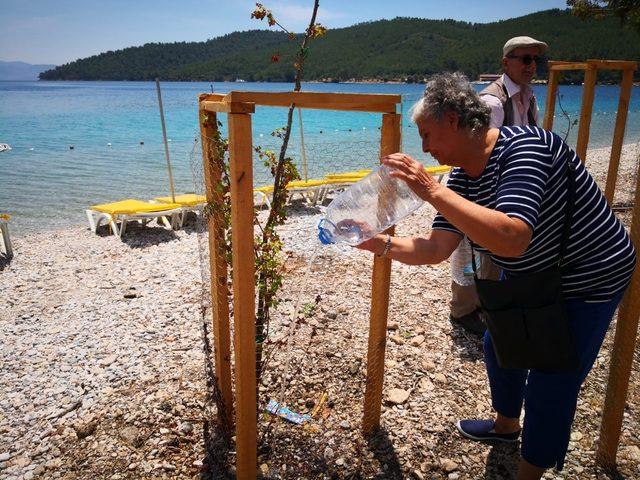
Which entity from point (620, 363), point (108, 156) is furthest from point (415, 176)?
point (108, 156)

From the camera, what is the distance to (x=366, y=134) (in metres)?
29.9

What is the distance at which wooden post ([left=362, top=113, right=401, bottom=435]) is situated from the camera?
2279 millimetres

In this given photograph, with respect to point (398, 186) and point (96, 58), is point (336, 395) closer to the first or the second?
point (398, 186)

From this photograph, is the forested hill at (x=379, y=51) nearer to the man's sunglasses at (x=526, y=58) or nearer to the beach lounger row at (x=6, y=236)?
the beach lounger row at (x=6, y=236)

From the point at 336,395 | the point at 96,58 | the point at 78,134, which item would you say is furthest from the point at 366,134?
the point at 96,58

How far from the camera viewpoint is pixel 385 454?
267cm

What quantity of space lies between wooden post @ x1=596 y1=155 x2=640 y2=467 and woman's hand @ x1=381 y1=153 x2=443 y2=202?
1284 millimetres

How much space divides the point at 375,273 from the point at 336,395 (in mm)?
1077

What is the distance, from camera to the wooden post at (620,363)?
91.0 inches

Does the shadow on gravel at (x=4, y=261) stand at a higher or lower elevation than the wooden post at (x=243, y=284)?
lower

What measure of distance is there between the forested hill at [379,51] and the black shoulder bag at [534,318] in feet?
219

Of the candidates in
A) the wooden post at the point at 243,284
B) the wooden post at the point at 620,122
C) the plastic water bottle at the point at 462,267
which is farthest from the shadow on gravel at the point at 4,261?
the wooden post at the point at 620,122

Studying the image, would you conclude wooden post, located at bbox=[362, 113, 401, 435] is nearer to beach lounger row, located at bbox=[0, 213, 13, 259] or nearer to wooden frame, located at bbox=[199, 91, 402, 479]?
wooden frame, located at bbox=[199, 91, 402, 479]

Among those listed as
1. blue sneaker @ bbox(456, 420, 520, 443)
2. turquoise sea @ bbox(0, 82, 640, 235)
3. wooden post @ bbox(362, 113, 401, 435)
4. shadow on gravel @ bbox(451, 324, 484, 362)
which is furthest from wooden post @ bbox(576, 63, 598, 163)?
wooden post @ bbox(362, 113, 401, 435)
